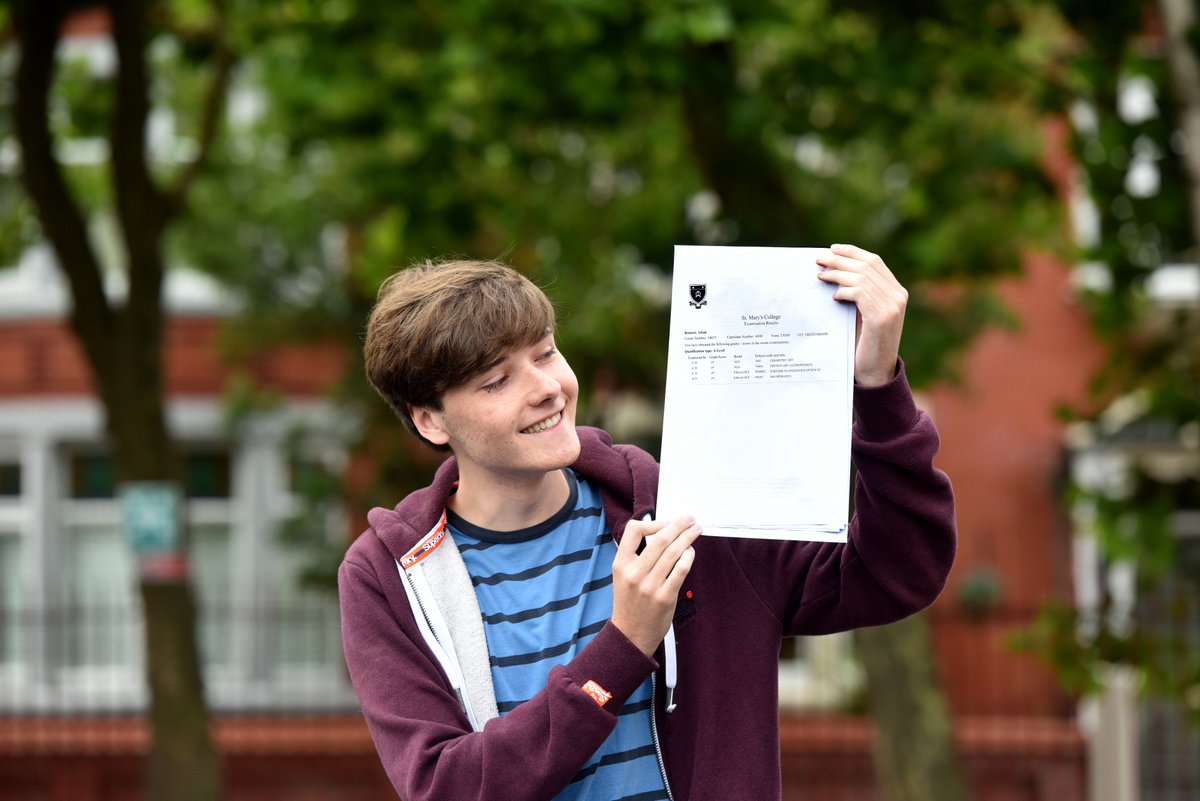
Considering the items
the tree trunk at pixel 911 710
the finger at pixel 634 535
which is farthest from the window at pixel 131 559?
the finger at pixel 634 535

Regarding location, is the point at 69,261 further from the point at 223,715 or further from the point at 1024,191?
the point at 223,715

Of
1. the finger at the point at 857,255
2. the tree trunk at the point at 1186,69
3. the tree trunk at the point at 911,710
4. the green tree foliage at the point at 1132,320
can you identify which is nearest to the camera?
the finger at the point at 857,255

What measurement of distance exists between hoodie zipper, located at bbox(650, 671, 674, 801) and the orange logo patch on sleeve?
0.59 ft

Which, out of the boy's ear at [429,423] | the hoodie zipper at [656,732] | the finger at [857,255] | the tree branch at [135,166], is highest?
the tree branch at [135,166]

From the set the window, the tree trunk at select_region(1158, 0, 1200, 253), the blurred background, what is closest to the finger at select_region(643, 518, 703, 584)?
the blurred background

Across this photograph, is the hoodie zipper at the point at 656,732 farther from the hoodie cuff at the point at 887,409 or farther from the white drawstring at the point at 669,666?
the hoodie cuff at the point at 887,409

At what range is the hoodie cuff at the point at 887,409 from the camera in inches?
87.5

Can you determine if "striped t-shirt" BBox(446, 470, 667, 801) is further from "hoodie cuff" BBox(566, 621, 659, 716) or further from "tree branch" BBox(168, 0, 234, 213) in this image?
"tree branch" BBox(168, 0, 234, 213)

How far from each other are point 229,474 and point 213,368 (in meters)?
1.14

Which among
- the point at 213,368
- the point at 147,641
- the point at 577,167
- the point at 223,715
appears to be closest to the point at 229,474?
the point at 213,368

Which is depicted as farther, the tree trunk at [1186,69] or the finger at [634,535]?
the tree trunk at [1186,69]

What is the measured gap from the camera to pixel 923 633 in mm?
8188

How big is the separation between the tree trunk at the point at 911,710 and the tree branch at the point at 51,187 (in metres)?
4.28

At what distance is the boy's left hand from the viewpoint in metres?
2.18
